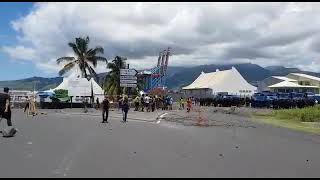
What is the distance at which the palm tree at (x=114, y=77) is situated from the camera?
80.6 meters

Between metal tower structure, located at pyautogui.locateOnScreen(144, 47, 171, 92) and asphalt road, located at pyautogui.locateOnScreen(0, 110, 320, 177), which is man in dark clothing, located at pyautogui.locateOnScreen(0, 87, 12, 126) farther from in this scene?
metal tower structure, located at pyautogui.locateOnScreen(144, 47, 171, 92)

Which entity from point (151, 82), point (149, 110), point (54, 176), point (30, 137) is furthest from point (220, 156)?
point (151, 82)

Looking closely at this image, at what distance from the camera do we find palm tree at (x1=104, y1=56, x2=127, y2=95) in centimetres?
8056

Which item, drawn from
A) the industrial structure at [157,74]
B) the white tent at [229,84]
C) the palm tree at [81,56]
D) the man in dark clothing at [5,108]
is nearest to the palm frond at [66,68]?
the palm tree at [81,56]

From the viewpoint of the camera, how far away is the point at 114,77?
269 feet

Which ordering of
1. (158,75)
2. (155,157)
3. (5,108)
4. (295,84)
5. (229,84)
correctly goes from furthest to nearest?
(229,84), (295,84), (158,75), (5,108), (155,157)

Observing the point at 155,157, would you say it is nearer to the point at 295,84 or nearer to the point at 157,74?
the point at 157,74

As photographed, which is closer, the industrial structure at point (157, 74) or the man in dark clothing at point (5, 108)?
the man in dark clothing at point (5, 108)

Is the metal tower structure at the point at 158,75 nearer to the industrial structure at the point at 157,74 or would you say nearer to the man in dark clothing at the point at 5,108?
the industrial structure at the point at 157,74

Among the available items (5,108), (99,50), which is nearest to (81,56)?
(99,50)

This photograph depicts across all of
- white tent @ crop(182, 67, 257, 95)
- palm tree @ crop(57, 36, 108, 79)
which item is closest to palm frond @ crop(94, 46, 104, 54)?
palm tree @ crop(57, 36, 108, 79)

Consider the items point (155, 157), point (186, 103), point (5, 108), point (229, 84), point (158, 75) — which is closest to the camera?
point (155, 157)

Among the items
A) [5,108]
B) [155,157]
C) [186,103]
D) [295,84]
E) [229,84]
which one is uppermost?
[229,84]

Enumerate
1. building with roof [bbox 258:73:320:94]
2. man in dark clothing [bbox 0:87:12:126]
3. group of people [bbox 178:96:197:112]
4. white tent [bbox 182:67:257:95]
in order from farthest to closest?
white tent [bbox 182:67:257:95] → building with roof [bbox 258:73:320:94] → group of people [bbox 178:96:197:112] → man in dark clothing [bbox 0:87:12:126]
